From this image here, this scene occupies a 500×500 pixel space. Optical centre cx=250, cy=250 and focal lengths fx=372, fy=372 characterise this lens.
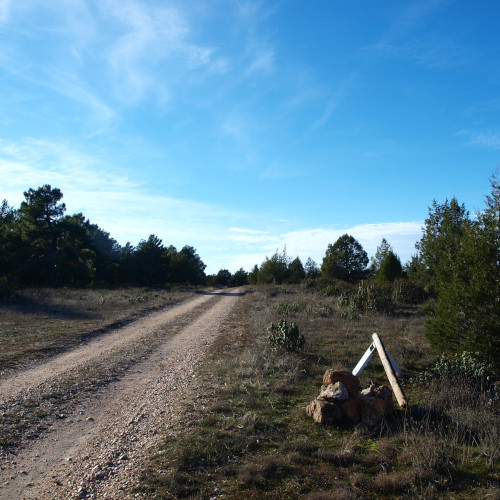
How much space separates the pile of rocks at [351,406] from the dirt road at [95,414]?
2.24 m

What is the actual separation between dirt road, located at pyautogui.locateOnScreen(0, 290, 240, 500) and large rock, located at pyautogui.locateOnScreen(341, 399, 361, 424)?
8.40ft

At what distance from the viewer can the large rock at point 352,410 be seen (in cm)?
548

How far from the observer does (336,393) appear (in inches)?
220

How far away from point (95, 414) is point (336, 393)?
3883 millimetres

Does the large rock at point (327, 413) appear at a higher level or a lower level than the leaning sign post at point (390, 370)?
lower

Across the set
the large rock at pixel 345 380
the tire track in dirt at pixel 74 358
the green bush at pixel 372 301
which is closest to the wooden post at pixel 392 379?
the large rock at pixel 345 380

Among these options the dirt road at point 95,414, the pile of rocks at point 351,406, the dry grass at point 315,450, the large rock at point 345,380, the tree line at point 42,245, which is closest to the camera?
the dry grass at point 315,450

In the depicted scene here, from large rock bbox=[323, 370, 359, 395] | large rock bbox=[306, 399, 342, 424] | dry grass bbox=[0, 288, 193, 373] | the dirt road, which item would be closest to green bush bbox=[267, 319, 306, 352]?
the dirt road

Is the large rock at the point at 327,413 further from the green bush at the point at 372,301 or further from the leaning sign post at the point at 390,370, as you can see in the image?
the green bush at the point at 372,301

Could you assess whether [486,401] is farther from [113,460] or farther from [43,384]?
[43,384]

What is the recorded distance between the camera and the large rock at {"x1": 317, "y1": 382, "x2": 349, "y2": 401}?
18.2 feet

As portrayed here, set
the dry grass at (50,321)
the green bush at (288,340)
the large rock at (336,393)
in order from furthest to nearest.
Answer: the dry grass at (50,321), the green bush at (288,340), the large rock at (336,393)

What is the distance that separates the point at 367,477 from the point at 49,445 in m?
4.02

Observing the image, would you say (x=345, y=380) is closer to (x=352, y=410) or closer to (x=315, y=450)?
(x=352, y=410)
